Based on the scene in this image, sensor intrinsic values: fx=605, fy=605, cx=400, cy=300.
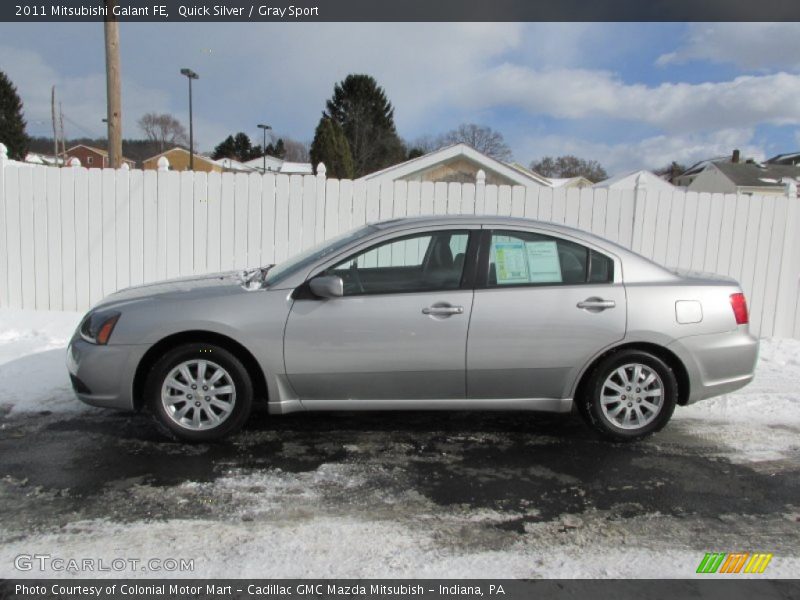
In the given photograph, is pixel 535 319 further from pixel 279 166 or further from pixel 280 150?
pixel 280 150

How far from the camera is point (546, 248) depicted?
4332 mm

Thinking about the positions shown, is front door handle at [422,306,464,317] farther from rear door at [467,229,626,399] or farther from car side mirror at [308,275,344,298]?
car side mirror at [308,275,344,298]

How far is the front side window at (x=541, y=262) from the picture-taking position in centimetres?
425

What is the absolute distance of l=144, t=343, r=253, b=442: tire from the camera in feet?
13.3

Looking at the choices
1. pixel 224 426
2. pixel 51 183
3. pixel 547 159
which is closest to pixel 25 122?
pixel 51 183

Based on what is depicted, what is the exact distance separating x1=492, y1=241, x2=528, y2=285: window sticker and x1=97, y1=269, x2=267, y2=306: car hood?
1686mm

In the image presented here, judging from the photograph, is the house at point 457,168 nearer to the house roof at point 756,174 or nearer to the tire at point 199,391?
the tire at point 199,391

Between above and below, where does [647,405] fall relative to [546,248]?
below

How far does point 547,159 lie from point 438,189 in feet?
238

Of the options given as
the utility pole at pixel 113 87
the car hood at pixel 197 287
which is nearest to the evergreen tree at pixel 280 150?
the utility pole at pixel 113 87

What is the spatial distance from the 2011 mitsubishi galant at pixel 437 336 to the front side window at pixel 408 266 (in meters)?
0.01

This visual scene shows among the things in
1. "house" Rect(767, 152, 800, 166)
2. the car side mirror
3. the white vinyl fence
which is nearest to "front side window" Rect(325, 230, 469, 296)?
the car side mirror
